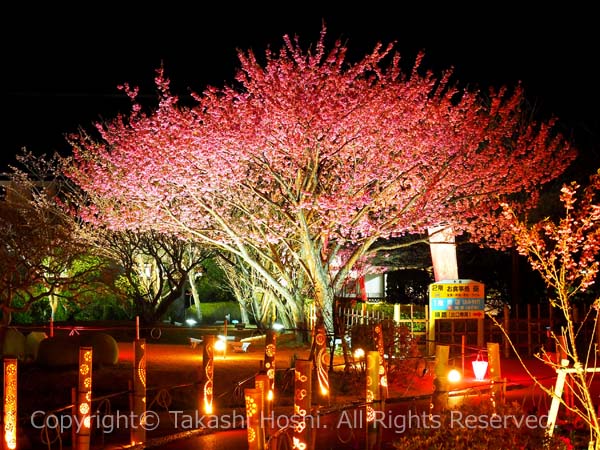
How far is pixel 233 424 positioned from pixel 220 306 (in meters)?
26.7

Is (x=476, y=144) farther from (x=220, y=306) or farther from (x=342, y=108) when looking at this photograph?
(x=220, y=306)

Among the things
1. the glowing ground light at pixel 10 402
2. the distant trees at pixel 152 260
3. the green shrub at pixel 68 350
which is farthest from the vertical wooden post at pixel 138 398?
the distant trees at pixel 152 260

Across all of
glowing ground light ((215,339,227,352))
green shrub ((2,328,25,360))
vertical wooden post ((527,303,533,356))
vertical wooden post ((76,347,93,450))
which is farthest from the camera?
vertical wooden post ((527,303,533,356))

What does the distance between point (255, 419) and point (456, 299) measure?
13.8 metres

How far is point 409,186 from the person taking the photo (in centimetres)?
2370

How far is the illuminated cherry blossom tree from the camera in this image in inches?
860

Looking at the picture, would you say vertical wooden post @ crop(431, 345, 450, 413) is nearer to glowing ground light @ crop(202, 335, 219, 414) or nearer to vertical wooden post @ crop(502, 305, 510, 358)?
glowing ground light @ crop(202, 335, 219, 414)

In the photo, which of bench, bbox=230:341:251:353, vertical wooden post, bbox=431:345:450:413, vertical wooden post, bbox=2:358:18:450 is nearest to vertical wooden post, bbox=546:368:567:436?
vertical wooden post, bbox=431:345:450:413

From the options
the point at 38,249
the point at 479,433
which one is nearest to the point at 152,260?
the point at 38,249

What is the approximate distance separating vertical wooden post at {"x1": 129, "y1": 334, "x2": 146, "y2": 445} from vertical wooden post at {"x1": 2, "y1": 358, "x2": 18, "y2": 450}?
166cm

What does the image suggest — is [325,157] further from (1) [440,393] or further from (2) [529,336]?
(1) [440,393]

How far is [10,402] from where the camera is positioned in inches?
348

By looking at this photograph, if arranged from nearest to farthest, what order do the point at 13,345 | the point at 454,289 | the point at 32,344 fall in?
the point at 13,345 < the point at 32,344 < the point at 454,289

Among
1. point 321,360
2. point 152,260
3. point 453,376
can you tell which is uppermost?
point 152,260
